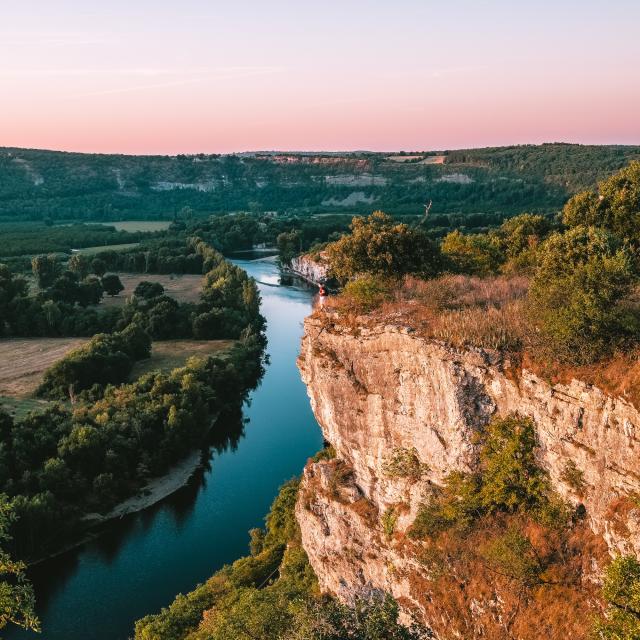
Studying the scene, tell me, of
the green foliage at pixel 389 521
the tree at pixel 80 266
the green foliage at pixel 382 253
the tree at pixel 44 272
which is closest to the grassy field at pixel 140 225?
the tree at pixel 80 266

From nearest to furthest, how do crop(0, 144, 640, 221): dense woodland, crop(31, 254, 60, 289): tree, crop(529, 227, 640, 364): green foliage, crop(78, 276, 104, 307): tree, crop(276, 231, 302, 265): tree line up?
crop(529, 227, 640, 364): green foliage, crop(78, 276, 104, 307): tree, crop(31, 254, 60, 289): tree, crop(276, 231, 302, 265): tree, crop(0, 144, 640, 221): dense woodland

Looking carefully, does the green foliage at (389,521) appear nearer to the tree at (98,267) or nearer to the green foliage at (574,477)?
the green foliage at (574,477)

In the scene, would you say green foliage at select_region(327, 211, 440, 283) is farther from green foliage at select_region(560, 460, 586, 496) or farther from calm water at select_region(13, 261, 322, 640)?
calm water at select_region(13, 261, 322, 640)

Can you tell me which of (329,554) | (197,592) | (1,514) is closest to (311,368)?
(329,554)

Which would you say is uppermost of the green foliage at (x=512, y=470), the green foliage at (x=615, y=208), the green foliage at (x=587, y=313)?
the green foliage at (x=615, y=208)

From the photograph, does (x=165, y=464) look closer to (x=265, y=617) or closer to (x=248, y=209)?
(x=265, y=617)

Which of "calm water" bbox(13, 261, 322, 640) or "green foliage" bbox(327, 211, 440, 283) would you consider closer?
"green foliage" bbox(327, 211, 440, 283)

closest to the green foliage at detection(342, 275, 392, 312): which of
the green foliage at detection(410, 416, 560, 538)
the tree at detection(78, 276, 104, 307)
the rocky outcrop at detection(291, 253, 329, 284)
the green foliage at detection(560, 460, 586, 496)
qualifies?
the green foliage at detection(410, 416, 560, 538)
